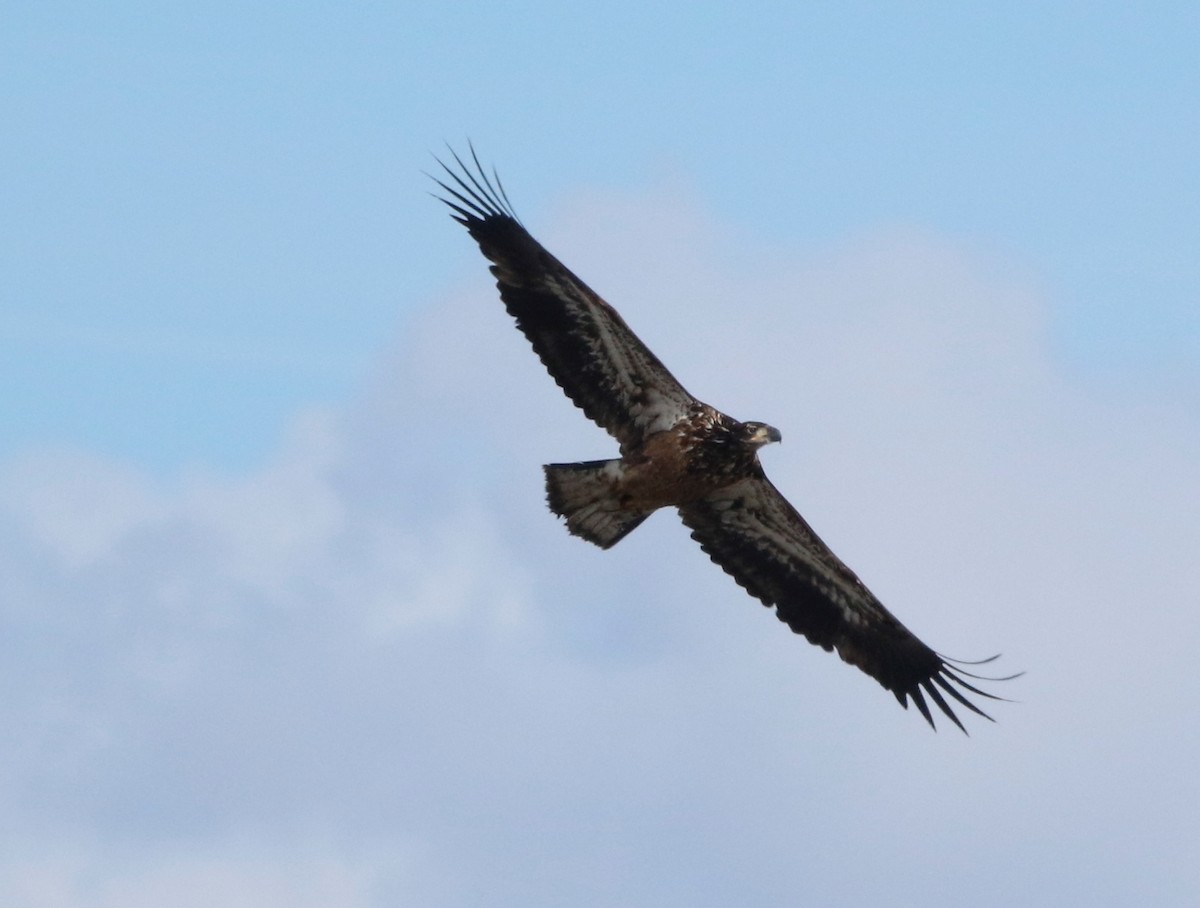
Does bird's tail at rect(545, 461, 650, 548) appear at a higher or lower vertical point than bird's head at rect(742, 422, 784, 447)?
higher

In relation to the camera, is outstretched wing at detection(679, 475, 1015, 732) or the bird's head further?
outstretched wing at detection(679, 475, 1015, 732)

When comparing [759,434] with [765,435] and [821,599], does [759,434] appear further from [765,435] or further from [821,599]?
[821,599]

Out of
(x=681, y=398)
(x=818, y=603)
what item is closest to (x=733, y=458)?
(x=681, y=398)

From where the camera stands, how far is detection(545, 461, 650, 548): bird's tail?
17984mm

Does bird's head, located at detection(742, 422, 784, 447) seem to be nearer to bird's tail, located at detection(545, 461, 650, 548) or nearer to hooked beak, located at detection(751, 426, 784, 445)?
hooked beak, located at detection(751, 426, 784, 445)

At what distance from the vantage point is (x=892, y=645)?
1927 cm

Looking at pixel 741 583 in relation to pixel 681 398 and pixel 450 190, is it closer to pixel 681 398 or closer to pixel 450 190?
pixel 681 398

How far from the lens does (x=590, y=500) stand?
1808 cm

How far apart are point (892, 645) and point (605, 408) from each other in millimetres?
3427

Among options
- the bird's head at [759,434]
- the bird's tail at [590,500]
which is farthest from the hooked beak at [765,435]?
the bird's tail at [590,500]

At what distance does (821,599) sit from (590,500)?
7.93 ft

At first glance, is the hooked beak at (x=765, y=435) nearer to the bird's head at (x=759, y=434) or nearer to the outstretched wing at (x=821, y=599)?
the bird's head at (x=759, y=434)

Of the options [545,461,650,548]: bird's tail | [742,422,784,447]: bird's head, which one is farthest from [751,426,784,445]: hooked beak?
[545,461,650,548]: bird's tail

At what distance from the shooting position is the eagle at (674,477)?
17.5m
